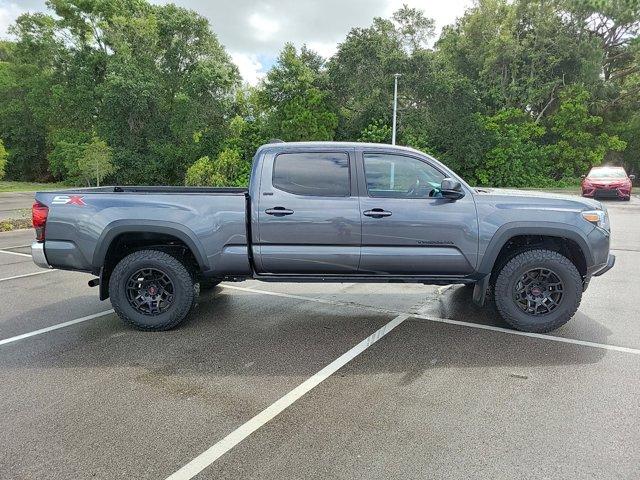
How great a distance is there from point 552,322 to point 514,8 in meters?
35.7

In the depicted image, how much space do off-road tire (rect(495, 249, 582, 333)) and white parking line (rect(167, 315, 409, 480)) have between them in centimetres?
133

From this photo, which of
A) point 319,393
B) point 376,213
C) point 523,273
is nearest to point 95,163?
point 376,213

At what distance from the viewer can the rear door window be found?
4734 mm

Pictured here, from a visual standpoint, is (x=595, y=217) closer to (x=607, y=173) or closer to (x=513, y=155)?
(x=607, y=173)

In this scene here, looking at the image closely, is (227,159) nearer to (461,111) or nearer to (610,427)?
(461,111)

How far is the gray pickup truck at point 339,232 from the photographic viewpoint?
4.63 m

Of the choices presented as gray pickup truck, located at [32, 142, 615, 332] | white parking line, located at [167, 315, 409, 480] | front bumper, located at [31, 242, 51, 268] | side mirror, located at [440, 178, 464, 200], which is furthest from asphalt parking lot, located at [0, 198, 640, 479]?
side mirror, located at [440, 178, 464, 200]

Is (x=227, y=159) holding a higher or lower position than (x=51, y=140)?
lower

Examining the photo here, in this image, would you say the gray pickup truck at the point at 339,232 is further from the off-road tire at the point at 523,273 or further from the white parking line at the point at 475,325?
Answer: the white parking line at the point at 475,325

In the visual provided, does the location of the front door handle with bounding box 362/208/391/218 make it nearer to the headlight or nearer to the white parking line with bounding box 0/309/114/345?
the headlight

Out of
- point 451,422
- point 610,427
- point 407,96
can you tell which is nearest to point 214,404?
point 451,422

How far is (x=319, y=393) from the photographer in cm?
353

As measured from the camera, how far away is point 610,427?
10.0 ft

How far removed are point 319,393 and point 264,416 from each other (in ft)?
1.63
